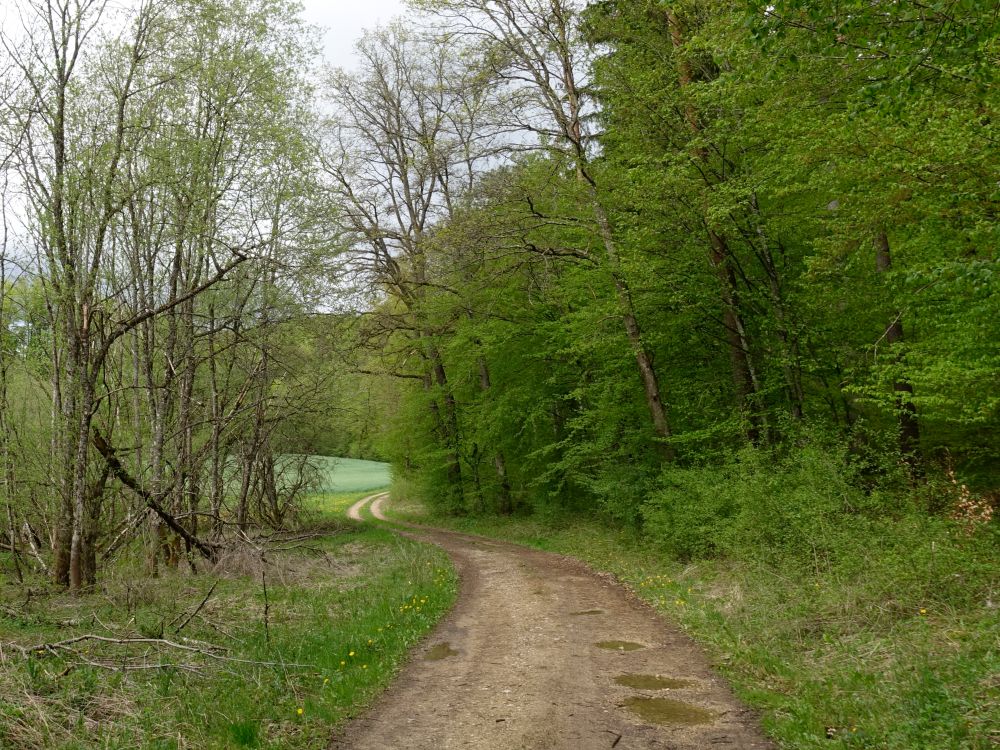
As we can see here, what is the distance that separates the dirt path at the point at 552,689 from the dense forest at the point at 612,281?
2.46 metres

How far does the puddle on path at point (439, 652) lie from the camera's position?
24.9 feet

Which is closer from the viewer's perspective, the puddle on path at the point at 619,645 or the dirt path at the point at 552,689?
the dirt path at the point at 552,689

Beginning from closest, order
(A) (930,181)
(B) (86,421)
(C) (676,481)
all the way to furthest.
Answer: (A) (930,181) < (B) (86,421) < (C) (676,481)

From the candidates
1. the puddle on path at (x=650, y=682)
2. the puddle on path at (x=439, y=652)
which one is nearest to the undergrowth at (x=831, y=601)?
the puddle on path at (x=650, y=682)

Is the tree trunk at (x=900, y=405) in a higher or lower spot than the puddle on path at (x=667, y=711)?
higher

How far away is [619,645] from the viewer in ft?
25.2

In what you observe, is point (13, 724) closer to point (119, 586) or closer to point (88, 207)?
point (119, 586)

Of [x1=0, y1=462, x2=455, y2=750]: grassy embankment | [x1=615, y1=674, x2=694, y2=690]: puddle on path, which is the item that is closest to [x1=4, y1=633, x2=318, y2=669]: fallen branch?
[x1=0, y1=462, x2=455, y2=750]: grassy embankment

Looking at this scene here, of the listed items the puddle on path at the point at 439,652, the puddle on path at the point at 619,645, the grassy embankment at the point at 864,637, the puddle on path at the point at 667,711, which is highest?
the grassy embankment at the point at 864,637

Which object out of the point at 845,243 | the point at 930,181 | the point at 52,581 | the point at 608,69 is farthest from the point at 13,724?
the point at 608,69

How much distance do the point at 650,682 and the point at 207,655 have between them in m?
A: 4.67

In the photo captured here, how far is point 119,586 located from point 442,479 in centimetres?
1809

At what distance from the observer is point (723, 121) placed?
10711 millimetres

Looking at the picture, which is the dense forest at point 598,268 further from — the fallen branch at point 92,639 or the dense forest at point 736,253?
the fallen branch at point 92,639
